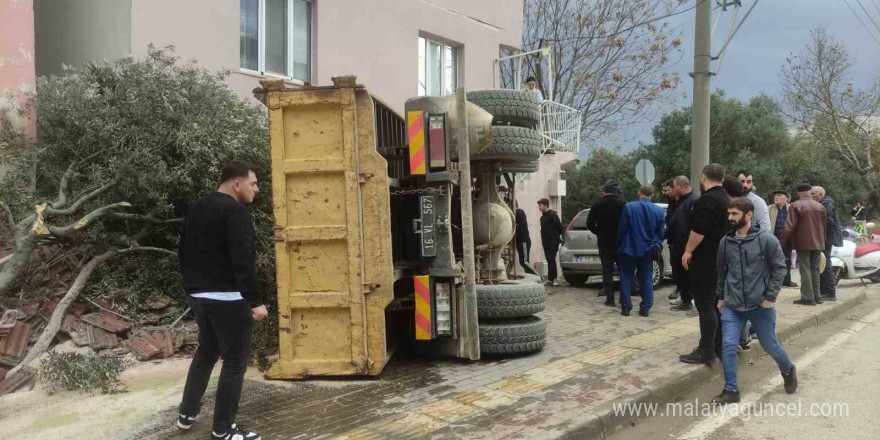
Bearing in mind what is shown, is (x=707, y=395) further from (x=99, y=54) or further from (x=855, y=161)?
(x=855, y=161)

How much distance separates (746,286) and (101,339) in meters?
5.48

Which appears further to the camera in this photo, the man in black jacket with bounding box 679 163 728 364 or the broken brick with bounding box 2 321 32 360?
the man in black jacket with bounding box 679 163 728 364

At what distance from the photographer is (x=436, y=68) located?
458 inches

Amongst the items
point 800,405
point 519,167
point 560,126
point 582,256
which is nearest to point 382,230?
point 519,167

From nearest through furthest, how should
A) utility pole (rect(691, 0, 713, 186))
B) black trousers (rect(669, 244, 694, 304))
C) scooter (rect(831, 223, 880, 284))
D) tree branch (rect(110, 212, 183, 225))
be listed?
tree branch (rect(110, 212, 183, 225)), black trousers (rect(669, 244, 694, 304)), utility pole (rect(691, 0, 713, 186)), scooter (rect(831, 223, 880, 284))

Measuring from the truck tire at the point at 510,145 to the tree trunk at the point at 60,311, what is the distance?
3.69m

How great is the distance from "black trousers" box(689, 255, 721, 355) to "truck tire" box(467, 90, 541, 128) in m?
2.16

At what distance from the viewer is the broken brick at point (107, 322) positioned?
532 centimetres

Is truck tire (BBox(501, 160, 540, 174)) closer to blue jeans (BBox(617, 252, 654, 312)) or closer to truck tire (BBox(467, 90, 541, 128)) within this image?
truck tire (BBox(467, 90, 541, 128))

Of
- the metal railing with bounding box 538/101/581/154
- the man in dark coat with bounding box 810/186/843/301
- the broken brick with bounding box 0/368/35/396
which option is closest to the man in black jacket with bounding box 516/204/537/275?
the metal railing with bounding box 538/101/581/154

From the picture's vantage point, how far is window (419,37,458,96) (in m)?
11.3

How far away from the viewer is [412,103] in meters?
5.75

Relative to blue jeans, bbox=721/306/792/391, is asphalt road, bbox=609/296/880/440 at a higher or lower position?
lower

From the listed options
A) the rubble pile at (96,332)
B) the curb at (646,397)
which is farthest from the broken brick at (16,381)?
the curb at (646,397)
